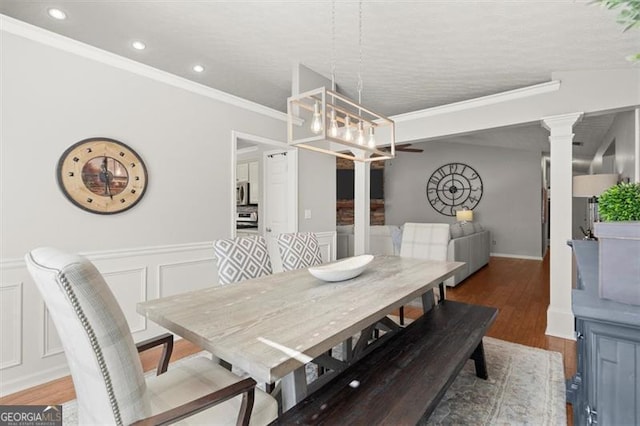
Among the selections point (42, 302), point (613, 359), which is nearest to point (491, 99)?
point (613, 359)

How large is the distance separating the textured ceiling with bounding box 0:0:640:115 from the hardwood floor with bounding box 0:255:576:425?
8.36 feet

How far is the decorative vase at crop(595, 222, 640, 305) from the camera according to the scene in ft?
2.43

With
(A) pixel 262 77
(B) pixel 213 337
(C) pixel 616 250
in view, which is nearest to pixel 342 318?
(B) pixel 213 337

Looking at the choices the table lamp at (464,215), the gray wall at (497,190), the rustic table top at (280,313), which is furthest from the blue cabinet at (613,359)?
the gray wall at (497,190)

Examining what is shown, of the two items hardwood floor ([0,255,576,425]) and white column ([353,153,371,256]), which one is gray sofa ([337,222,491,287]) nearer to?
hardwood floor ([0,255,576,425])

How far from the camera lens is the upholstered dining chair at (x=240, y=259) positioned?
87.6 inches

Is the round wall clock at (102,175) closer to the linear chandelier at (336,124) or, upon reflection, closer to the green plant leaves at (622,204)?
the linear chandelier at (336,124)

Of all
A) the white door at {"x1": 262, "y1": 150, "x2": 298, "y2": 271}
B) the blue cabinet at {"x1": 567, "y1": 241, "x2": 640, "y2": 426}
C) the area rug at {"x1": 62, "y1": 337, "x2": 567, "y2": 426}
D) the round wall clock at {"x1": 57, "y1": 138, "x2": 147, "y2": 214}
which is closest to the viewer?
the blue cabinet at {"x1": 567, "y1": 241, "x2": 640, "y2": 426}

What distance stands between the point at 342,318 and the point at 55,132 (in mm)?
2485

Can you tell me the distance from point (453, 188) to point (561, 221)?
5575mm

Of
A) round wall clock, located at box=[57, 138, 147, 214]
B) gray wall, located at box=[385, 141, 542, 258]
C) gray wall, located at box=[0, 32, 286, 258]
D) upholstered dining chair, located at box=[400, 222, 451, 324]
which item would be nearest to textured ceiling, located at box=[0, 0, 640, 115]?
gray wall, located at box=[0, 32, 286, 258]

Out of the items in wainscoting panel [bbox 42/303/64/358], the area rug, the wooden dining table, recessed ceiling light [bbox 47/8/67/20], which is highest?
recessed ceiling light [bbox 47/8/67/20]

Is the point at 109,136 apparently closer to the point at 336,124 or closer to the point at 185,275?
the point at 185,275

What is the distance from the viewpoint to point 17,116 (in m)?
2.12
